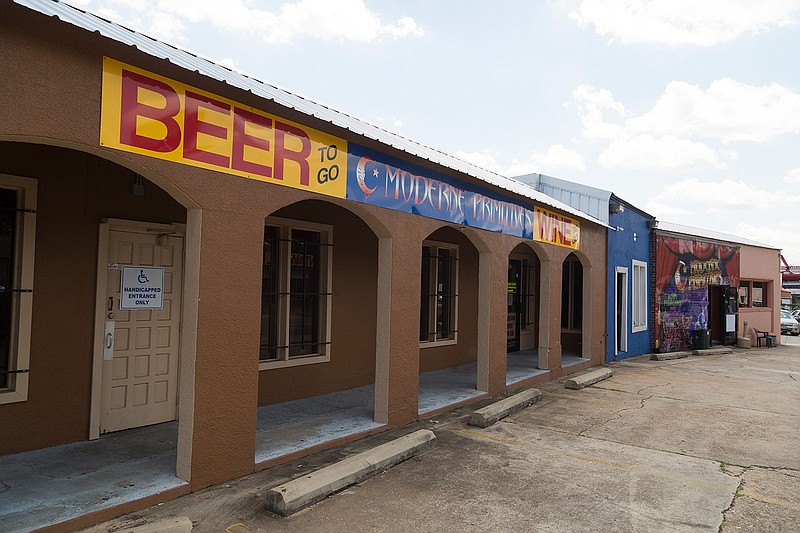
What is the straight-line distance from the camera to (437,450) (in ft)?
19.1

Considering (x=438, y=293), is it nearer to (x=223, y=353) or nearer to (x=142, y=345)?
(x=142, y=345)

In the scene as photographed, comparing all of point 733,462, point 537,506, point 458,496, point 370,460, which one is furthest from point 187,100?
point 733,462

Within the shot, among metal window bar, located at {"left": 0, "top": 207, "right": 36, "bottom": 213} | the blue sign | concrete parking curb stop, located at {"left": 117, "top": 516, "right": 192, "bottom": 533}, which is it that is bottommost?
concrete parking curb stop, located at {"left": 117, "top": 516, "right": 192, "bottom": 533}

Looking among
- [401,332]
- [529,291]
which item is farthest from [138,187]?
[529,291]

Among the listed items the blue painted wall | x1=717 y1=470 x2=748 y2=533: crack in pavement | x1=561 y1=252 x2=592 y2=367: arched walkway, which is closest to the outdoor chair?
the blue painted wall

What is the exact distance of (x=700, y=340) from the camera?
55.7 ft

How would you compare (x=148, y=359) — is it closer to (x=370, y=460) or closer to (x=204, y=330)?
(x=204, y=330)

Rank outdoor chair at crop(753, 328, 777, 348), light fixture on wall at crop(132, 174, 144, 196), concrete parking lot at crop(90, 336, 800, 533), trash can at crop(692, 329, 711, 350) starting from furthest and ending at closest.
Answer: outdoor chair at crop(753, 328, 777, 348) → trash can at crop(692, 329, 711, 350) → light fixture on wall at crop(132, 174, 144, 196) → concrete parking lot at crop(90, 336, 800, 533)

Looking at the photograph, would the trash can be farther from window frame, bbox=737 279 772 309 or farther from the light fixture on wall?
the light fixture on wall

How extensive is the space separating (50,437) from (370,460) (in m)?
2.96

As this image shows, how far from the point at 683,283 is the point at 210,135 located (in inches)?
651

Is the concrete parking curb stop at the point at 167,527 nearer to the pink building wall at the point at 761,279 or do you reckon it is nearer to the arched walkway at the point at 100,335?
the arched walkway at the point at 100,335

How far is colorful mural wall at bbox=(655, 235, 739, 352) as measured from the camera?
642 inches

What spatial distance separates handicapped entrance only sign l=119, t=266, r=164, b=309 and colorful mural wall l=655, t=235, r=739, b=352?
1436 centimetres
